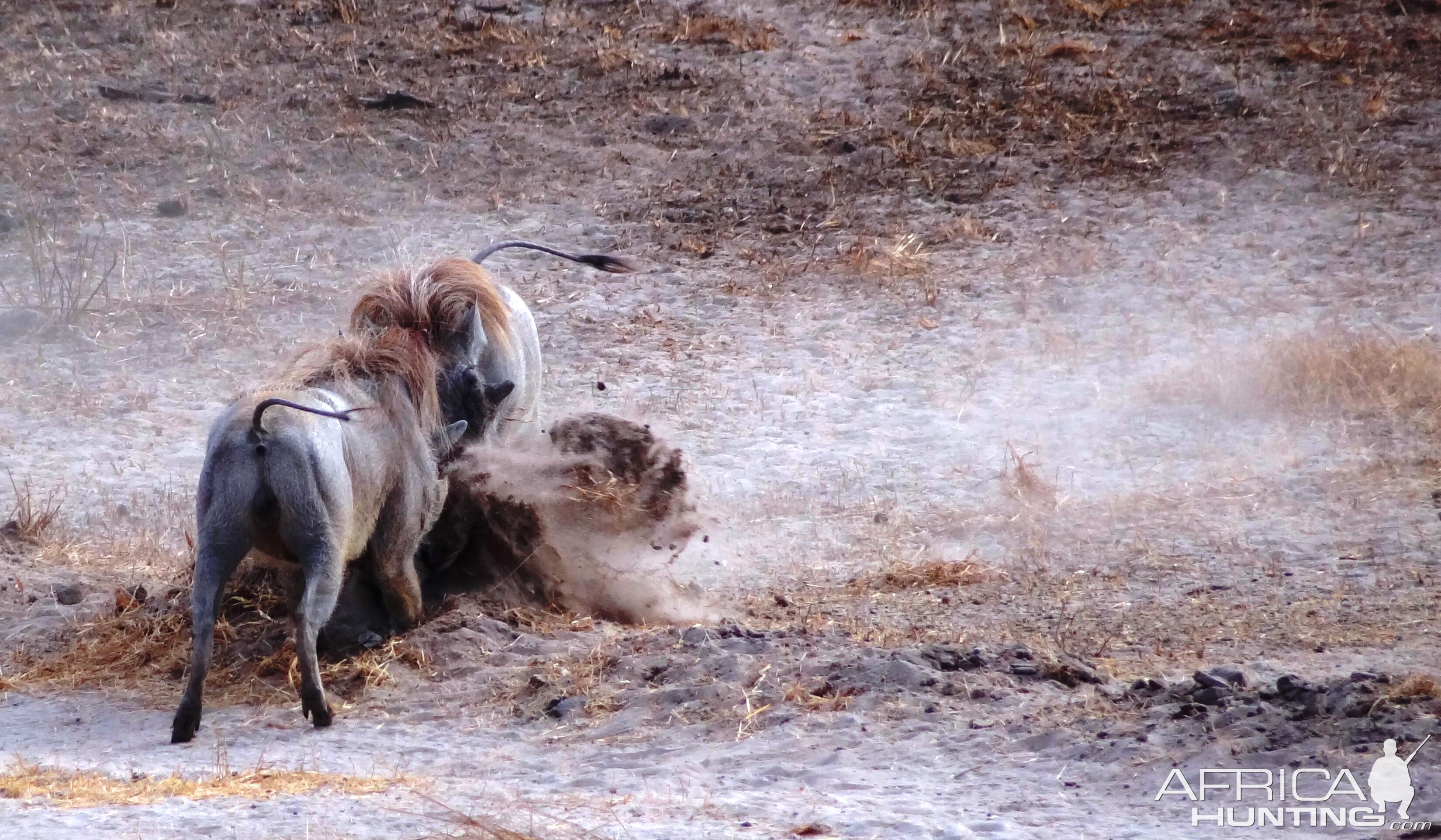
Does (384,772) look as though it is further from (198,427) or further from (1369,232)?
(1369,232)

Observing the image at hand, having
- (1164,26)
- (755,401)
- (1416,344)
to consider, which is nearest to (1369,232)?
(1416,344)

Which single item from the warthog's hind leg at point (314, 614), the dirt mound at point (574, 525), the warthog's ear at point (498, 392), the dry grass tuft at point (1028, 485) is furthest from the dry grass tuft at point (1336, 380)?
the warthog's hind leg at point (314, 614)

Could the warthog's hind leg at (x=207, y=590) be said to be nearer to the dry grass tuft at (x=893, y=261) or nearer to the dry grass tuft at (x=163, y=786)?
the dry grass tuft at (x=163, y=786)

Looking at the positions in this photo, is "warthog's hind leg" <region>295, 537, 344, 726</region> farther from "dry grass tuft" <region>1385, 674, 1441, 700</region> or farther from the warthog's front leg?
"dry grass tuft" <region>1385, 674, 1441, 700</region>

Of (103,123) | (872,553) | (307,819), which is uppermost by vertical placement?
(103,123)

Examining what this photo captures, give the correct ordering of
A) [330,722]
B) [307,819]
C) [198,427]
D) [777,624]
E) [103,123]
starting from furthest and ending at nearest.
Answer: [103,123]
[198,427]
[777,624]
[330,722]
[307,819]

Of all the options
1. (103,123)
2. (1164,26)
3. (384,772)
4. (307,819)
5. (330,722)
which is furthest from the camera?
(1164,26)

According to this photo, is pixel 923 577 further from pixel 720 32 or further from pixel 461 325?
pixel 720 32

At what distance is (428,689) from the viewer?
526 cm

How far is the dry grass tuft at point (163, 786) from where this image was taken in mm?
4074

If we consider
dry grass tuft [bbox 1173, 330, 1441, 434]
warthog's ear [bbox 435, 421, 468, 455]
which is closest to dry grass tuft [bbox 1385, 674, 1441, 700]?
warthog's ear [bbox 435, 421, 468, 455]

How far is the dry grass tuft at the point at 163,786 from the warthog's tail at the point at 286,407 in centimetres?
97

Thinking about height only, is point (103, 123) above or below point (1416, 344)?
above

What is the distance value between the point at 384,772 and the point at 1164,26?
429 inches
